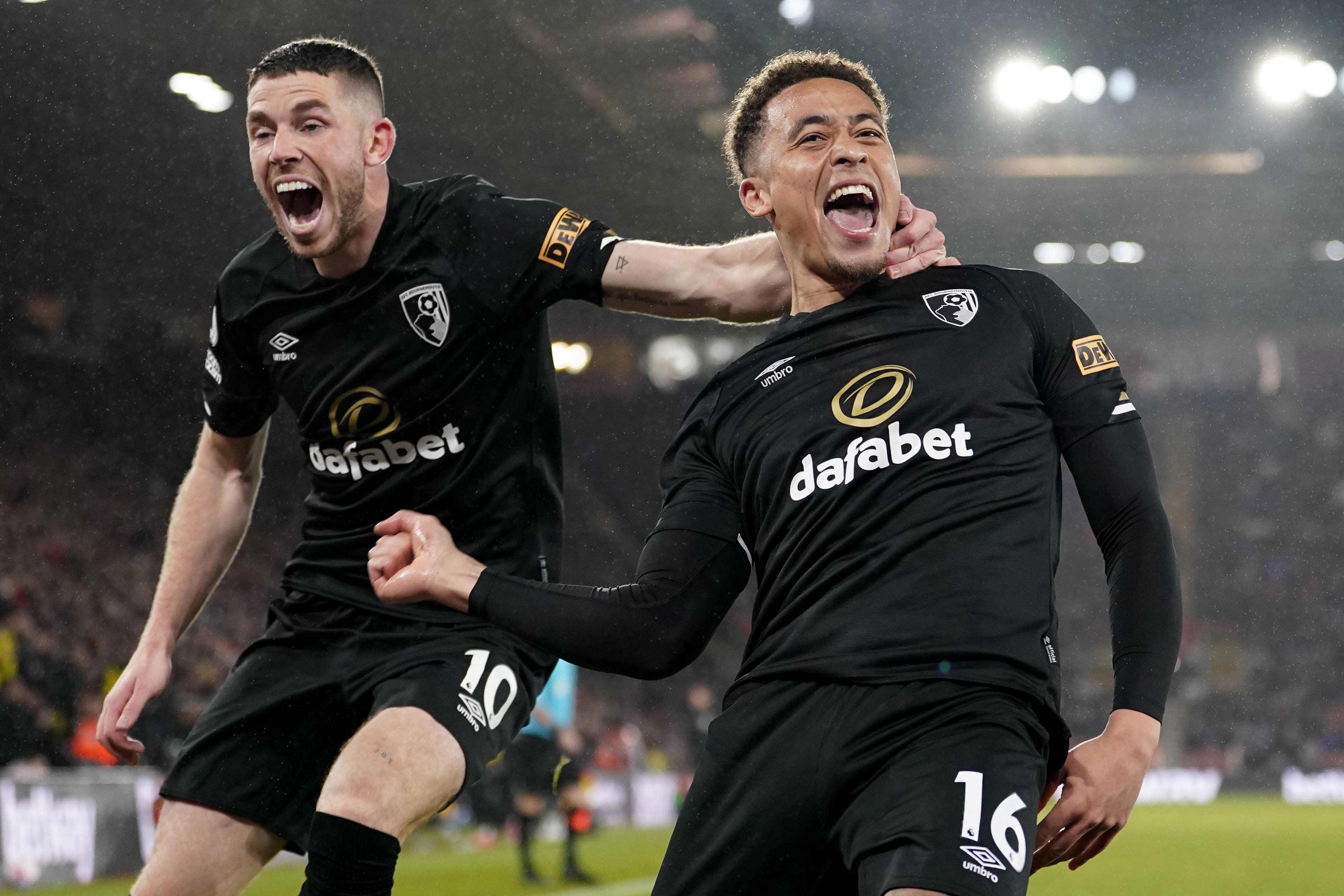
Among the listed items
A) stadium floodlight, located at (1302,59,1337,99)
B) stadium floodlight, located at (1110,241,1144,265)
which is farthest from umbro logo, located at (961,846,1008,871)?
stadium floodlight, located at (1110,241,1144,265)

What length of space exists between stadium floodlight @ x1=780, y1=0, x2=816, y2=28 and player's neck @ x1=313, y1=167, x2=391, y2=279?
355 inches

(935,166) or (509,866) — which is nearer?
(509,866)

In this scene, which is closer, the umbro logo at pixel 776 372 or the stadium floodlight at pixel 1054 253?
the umbro logo at pixel 776 372

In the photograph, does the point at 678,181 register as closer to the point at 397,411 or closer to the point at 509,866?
the point at 509,866

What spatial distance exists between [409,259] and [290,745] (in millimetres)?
1136

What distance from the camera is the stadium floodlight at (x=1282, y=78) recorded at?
A: 1527cm

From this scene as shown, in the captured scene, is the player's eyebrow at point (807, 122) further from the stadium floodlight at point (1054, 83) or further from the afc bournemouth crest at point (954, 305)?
the stadium floodlight at point (1054, 83)

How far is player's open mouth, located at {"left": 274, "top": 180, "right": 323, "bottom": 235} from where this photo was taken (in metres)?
3.04

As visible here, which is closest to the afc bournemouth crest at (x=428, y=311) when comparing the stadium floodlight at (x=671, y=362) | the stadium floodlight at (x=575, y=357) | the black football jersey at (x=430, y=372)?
the black football jersey at (x=430, y=372)

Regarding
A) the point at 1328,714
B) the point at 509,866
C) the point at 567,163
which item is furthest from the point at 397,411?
the point at 1328,714

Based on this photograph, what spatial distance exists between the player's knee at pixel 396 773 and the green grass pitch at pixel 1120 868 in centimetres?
577

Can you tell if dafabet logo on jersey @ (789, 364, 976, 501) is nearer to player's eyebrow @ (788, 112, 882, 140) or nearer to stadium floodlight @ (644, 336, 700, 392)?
player's eyebrow @ (788, 112, 882, 140)

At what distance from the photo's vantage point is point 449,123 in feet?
38.4

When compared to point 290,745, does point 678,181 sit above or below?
above
